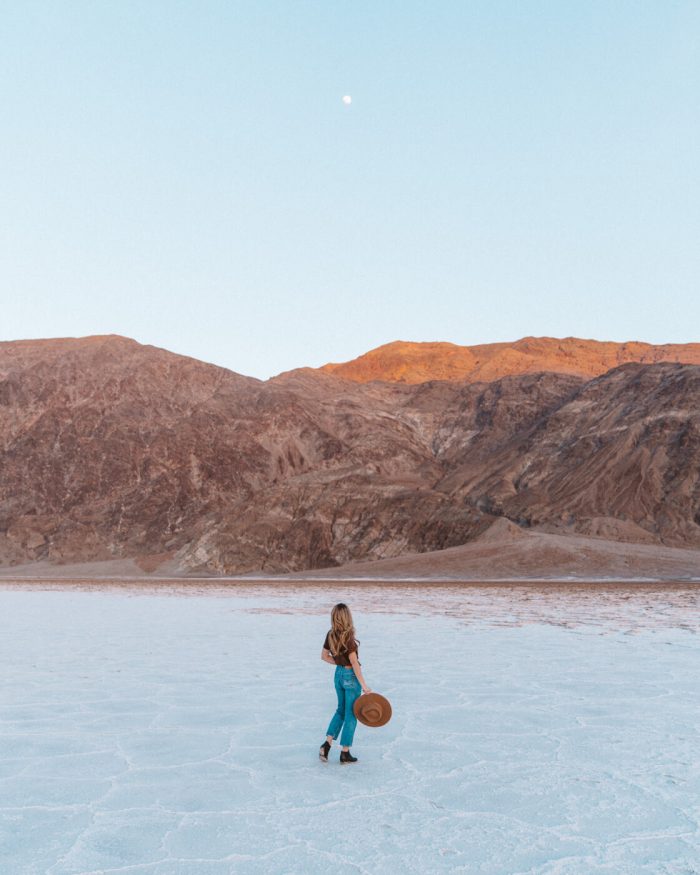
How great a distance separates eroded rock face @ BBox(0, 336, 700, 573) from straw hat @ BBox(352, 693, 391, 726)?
5047cm

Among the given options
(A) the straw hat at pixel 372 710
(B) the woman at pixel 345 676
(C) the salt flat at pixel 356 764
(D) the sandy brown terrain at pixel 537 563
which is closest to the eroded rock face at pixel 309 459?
(D) the sandy brown terrain at pixel 537 563

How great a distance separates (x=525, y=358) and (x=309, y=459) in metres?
43.0

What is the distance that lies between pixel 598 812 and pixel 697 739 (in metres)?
2.05

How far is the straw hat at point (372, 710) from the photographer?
18.3 feet

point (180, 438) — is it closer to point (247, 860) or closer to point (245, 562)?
point (245, 562)

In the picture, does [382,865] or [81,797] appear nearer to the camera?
[382,865]

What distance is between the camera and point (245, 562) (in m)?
57.9

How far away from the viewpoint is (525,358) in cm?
11062

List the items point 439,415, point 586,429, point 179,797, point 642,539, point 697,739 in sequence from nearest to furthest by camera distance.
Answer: point 179,797 → point 697,739 → point 642,539 → point 586,429 → point 439,415

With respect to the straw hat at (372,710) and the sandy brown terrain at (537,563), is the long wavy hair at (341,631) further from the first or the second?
the sandy brown terrain at (537,563)

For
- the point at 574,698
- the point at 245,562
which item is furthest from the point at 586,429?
the point at 574,698

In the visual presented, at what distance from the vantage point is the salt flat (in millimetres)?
4098

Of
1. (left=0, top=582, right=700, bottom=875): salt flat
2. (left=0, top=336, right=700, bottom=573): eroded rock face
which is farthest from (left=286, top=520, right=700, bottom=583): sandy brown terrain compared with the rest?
(left=0, top=582, right=700, bottom=875): salt flat

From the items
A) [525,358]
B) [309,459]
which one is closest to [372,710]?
[309,459]
